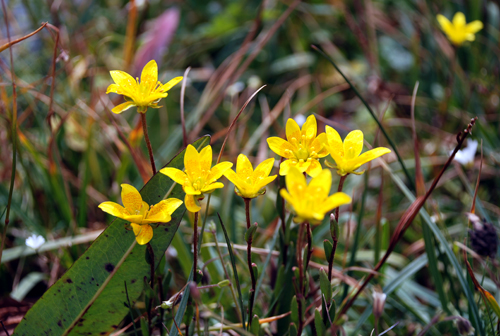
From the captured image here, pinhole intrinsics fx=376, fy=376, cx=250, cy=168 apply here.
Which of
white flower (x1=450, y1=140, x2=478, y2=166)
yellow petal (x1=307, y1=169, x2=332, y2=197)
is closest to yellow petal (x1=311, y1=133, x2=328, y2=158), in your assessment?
yellow petal (x1=307, y1=169, x2=332, y2=197)

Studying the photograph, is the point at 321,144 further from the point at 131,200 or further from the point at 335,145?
the point at 131,200

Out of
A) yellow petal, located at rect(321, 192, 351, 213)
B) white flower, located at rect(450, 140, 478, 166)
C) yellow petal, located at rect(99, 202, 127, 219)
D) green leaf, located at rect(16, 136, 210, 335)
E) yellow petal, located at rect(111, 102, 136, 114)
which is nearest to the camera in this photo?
yellow petal, located at rect(321, 192, 351, 213)

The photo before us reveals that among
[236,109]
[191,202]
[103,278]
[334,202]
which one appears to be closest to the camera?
[334,202]

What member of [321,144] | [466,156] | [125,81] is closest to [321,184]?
[321,144]

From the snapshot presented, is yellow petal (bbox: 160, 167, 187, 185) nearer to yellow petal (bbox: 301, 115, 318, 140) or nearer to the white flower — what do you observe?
yellow petal (bbox: 301, 115, 318, 140)

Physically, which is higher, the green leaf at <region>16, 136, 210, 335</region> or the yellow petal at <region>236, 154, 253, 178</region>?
the yellow petal at <region>236, 154, 253, 178</region>

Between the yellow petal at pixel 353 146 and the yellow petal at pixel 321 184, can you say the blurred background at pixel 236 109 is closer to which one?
the yellow petal at pixel 353 146

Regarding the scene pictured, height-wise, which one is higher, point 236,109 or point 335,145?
point 335,145
